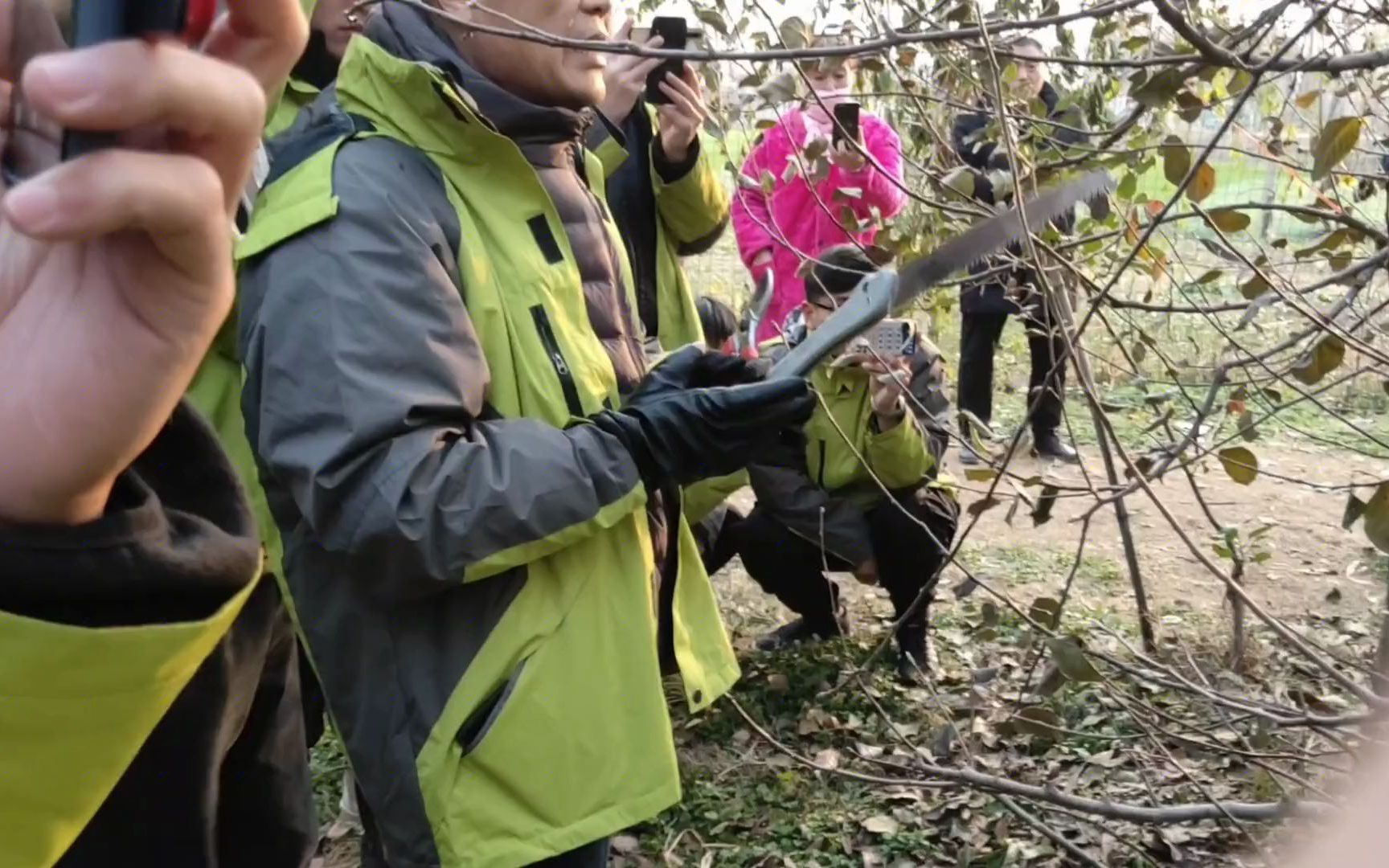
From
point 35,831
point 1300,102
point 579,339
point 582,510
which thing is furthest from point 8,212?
point 1300,102

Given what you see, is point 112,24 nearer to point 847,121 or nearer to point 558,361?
point 558,361

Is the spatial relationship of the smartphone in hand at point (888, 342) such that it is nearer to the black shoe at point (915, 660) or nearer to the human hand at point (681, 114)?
the human hand at point (681, 114)

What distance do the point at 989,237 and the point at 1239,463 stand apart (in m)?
0.56

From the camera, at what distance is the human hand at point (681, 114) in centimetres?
274

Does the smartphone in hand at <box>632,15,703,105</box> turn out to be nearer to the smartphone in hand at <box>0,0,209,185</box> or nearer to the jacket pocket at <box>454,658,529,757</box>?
the jacket pocket at <box>454,658,529,757</box>

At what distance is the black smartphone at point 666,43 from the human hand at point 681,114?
19 millimetres

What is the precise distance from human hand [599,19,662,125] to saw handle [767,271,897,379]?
1010 millimetres

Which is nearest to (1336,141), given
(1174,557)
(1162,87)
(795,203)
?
(1162,87)

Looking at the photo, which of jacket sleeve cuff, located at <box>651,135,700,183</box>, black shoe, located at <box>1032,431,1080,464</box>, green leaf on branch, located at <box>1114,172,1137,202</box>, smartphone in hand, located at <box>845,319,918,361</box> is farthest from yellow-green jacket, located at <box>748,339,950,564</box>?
black shoe, located at <box>1032,431,1080,464</box>

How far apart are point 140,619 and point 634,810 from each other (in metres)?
1.11

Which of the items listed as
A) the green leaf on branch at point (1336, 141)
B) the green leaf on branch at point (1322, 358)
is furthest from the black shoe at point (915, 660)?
the green leaf on branch at point (1336, 141)

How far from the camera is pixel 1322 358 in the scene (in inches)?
69.9

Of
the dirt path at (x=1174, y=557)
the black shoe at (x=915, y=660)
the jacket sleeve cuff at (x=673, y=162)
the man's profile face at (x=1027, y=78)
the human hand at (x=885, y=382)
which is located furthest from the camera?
the dirt path at (x=1174, y=557)

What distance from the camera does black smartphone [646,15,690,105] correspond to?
2779 millimetres
